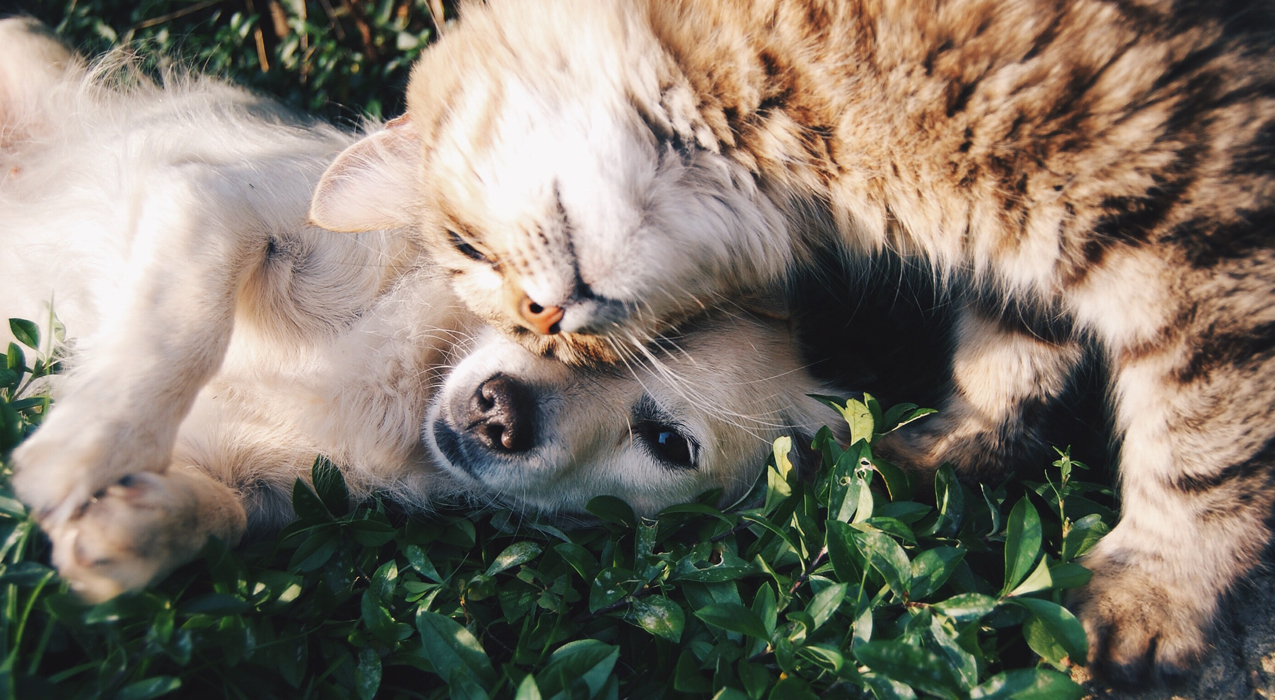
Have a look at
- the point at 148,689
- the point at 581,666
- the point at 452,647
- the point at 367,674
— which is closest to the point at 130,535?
the point at 148,689

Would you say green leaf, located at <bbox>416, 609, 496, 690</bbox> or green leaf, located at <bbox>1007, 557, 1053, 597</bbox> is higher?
green leaf, located at <bbox>1007, 557, 1053, 597</bbox>

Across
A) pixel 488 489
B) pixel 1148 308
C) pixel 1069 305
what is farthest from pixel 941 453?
pixel 488 489

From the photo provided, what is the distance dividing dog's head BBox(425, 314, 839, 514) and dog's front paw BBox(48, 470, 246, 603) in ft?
2.42

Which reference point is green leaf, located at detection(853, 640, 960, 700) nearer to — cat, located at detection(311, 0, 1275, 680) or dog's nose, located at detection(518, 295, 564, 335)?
cat, located at detection(311, 0, 1275, 680)

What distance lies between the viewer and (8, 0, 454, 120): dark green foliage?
385cm

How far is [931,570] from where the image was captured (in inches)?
71.5

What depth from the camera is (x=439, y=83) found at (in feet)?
7.54

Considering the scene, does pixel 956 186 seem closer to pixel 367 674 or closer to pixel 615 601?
pixel 615 601

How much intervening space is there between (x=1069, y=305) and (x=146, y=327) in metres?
2.31

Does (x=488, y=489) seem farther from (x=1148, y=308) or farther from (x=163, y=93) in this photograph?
(x=163, y=93)

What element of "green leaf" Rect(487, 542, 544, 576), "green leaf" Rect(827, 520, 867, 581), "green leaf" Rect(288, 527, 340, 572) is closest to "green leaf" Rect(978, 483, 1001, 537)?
"green leaf" Rect(827, 520, 867, 581)

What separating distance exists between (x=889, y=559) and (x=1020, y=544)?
0.96ft

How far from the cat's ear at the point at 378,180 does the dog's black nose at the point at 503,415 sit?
1.91 ft

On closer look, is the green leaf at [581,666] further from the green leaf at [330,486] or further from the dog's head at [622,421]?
the green leaf at [330,486]
